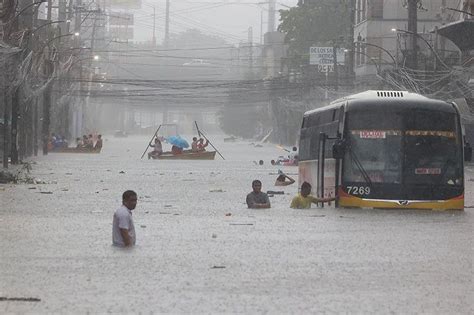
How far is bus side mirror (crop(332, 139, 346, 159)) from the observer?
28.2 m

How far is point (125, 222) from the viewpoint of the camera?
18766 millimetres

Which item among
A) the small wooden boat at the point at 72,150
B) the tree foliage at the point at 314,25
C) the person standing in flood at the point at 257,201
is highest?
the tree foliage at the point at 314,25

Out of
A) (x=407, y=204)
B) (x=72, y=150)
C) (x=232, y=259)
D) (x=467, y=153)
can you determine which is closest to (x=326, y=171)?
(x=407, y=204)

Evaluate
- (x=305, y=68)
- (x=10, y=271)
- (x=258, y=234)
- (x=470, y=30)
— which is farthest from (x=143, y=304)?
(x=305, y=68)

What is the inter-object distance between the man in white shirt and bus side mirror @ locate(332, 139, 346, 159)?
9.84 meters

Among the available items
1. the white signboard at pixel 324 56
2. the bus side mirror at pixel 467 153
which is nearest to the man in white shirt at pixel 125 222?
the bus side mirror at pixel 467 153

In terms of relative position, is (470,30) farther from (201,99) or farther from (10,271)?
(201,99)

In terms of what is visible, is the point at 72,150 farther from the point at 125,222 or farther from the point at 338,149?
the point at 125,222

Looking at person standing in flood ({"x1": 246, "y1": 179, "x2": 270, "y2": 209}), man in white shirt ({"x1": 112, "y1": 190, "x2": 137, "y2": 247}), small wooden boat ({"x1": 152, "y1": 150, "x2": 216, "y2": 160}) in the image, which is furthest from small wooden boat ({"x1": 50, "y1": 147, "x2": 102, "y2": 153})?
man in white shirt ({"x1": 112, "y1": 190, "x2": 137, "y2": 247})

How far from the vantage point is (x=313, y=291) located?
540 inches

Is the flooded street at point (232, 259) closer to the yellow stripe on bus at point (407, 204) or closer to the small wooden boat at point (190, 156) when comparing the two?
the yellow stripe on bus at point (407, 204)

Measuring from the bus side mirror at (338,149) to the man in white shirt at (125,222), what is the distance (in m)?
9.84

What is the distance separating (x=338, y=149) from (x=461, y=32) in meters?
34.9

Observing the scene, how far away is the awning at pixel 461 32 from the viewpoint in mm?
58406
